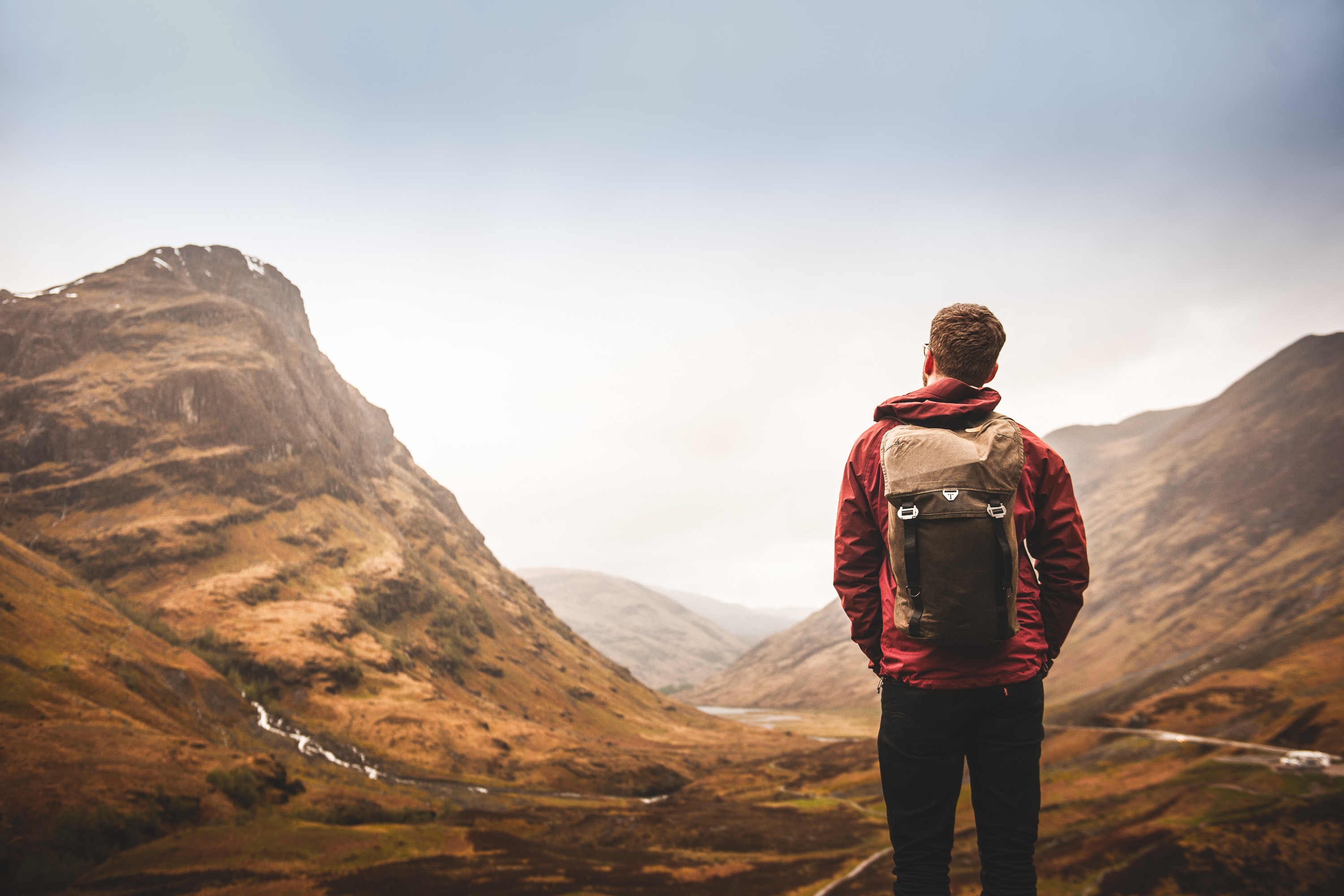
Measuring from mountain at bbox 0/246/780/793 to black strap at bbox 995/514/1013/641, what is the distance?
4678cm

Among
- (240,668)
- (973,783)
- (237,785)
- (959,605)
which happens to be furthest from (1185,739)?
(240,668)

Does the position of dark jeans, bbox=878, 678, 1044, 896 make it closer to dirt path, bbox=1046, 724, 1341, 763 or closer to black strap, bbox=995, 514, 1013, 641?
black strap, bbox=995, 514, 1013, 641

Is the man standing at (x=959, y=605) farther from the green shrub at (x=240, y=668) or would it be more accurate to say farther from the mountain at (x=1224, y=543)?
the mountain at (x=1224, y=543)

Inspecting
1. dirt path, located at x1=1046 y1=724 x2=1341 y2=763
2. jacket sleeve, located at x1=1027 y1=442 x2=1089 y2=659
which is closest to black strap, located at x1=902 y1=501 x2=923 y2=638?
jacket sleeve, located at x1=1027 y1=442 x2=1089 y2=659

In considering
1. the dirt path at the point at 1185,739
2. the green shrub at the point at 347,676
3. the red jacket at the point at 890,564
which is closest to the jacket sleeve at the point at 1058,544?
the red jacket at the point at 890,564

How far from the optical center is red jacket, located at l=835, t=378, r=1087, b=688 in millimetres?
4047

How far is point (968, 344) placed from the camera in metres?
4.46

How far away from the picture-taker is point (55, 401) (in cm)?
9350

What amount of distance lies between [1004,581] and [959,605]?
0.31m

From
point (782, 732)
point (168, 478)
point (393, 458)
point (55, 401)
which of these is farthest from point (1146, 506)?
point (55, 401)

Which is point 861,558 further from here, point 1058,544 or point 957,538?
point 1058,544

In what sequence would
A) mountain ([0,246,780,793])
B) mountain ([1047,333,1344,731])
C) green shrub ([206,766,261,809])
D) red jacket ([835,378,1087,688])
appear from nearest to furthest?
red jacket ([835,378,1087,688]), green shrub ([206,766,261,809]), mountain ([0,246,780,793]), mountain ([1047,333,1344,731])

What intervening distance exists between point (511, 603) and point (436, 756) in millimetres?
79104

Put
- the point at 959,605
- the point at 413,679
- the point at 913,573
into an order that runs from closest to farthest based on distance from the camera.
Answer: the point at 959,605, the point at 913,573, the point at 413,679
